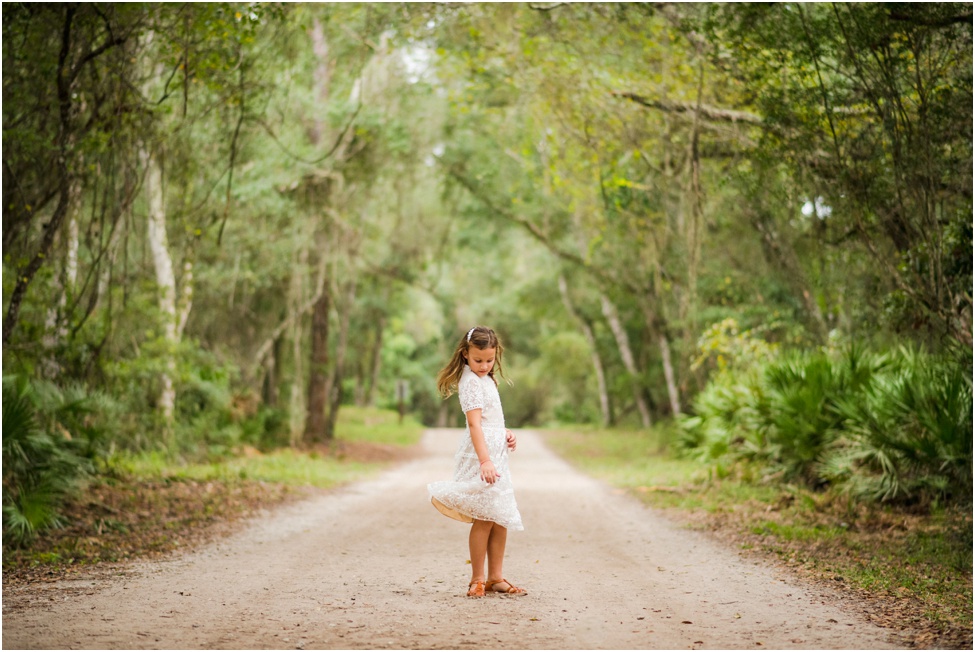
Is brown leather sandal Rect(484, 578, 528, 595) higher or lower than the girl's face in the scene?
lower

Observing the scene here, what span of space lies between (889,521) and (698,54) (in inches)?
244

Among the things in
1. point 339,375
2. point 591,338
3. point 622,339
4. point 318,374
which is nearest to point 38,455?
point 318,374

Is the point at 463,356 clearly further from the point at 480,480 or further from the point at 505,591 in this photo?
the point at 505,591

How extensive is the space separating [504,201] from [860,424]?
13.8 metres

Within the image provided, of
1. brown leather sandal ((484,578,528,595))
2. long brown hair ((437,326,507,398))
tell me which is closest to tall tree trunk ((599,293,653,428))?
long brown hair ((437,326,507,398))

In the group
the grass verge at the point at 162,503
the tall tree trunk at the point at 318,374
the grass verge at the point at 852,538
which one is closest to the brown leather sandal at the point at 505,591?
the grass verge at the point at 852,538

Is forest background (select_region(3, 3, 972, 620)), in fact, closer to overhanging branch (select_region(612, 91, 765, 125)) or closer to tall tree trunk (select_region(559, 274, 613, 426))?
overhanging branch (select_region(612, 91, 765, 125))

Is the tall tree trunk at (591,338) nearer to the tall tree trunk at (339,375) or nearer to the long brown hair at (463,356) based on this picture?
the tall tree trunk at (339,375)

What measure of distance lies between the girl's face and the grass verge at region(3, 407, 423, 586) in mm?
3777

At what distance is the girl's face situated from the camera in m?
5.59

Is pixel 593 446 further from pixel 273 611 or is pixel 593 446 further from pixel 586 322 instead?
pixel 273 611

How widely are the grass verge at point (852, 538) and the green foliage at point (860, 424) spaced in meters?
0.32

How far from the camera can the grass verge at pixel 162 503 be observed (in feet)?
24.9

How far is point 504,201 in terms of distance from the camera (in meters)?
23.0
